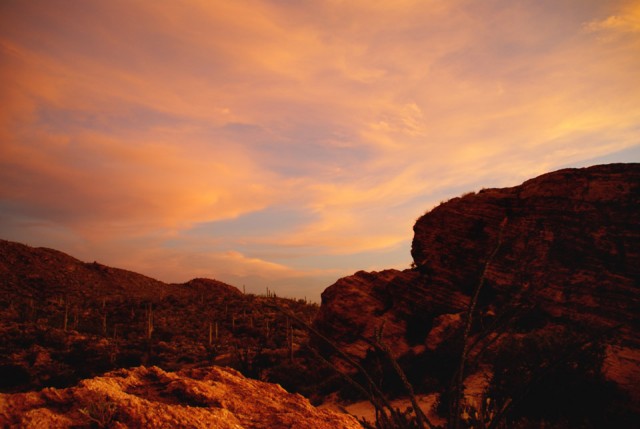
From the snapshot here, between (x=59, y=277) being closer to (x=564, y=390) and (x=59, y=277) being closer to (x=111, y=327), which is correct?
(x=111, y=327)

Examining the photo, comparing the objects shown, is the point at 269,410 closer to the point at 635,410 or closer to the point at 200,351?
the point at 635,410

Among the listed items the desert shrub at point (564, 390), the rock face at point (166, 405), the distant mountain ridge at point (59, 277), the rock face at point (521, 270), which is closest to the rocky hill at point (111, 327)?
the distant mountain ridge at point (59, 277)

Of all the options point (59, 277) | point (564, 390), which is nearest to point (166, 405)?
point (564, 390)

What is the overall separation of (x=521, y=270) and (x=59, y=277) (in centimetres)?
5538

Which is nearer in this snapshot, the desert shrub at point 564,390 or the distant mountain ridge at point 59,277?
the desert shrub at point 564,390

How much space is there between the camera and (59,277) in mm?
50875

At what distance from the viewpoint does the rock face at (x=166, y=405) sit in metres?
3.32

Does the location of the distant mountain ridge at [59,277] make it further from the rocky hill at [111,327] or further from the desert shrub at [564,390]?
the desert shrub at [564,390]

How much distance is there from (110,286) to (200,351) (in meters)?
36.2

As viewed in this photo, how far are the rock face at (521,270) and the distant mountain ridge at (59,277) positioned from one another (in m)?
38.2

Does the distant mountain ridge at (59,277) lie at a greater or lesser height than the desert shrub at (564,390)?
greater

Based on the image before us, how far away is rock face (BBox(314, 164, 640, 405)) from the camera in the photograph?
15.0 m

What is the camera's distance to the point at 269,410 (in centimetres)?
444

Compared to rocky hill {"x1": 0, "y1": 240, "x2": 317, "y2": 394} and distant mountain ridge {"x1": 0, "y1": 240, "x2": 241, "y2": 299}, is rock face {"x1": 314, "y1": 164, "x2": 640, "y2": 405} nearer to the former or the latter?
rocky hill {"x1": 0, "y1": 240, "x2": 317, "y2": 394}
